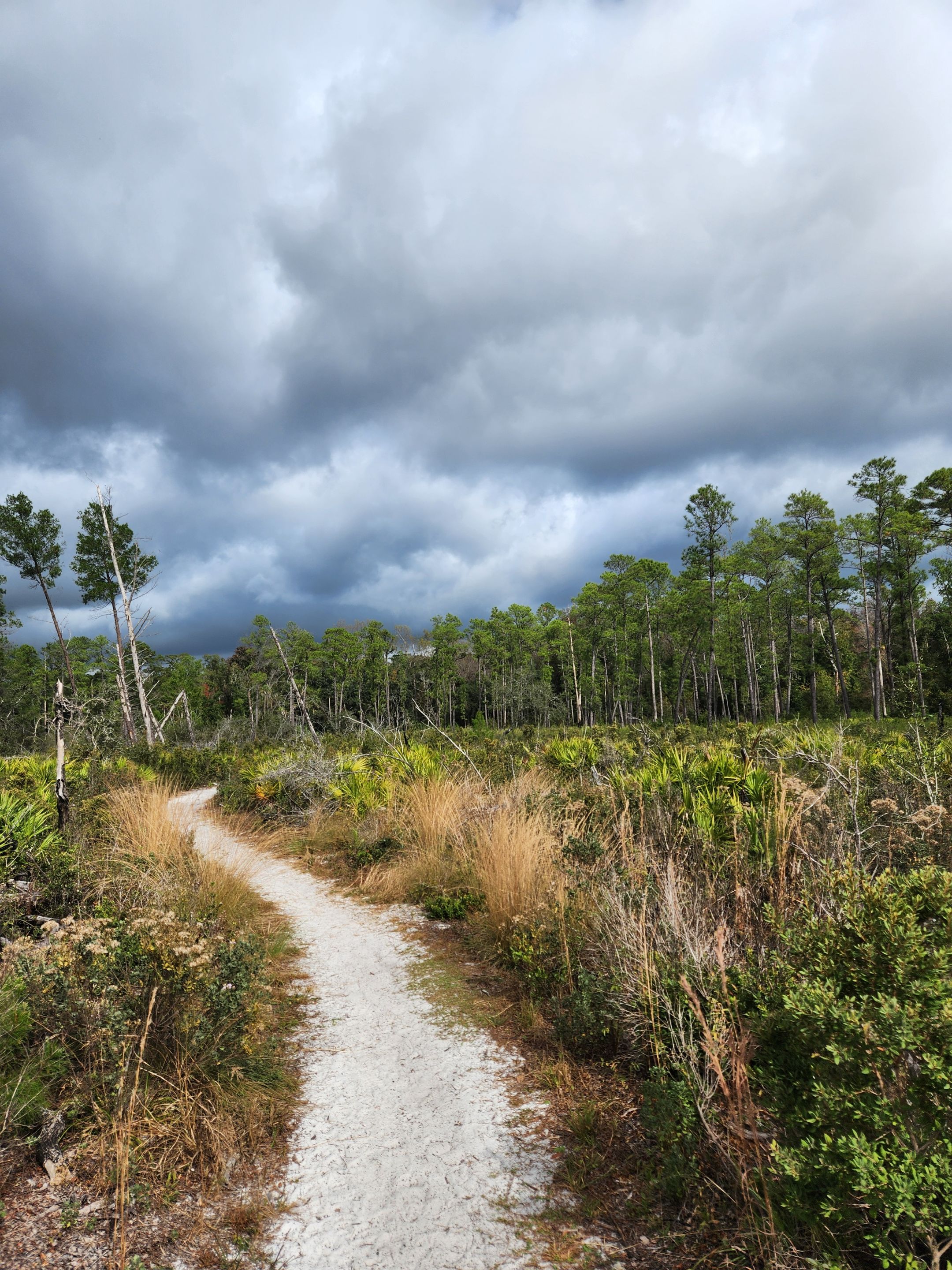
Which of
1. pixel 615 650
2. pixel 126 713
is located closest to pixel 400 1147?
pixel 126 713

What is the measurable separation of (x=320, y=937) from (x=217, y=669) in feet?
189

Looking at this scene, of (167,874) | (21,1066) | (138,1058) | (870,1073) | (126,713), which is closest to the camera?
(870,1073)

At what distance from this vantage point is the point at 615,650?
45.8m

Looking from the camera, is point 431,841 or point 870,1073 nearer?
point 870,1073

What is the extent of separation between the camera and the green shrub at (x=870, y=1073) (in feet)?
5.04

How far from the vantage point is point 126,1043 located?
8.36 feet

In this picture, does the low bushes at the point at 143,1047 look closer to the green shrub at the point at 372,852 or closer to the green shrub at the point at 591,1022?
the green shrub at the point at 591,1022

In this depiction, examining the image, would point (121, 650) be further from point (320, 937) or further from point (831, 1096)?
point (831, 1096)

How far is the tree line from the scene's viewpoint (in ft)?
79.7

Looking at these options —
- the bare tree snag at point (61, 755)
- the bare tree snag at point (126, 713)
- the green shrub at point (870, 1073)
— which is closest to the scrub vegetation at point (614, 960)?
the green shrub at point (870, 1073)

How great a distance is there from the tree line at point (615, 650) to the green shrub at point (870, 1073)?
15.4m

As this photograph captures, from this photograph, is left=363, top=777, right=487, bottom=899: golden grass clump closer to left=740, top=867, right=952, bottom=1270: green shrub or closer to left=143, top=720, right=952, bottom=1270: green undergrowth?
left=143, top=720, right=952, bottom=1270: green undergrowth

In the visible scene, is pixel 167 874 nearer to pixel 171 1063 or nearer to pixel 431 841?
pixel 171 1063

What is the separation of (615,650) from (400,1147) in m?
44.4
